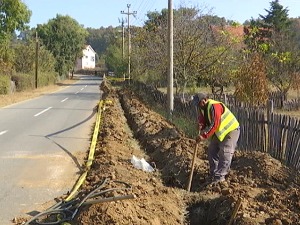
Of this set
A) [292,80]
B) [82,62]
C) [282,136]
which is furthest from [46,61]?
[82,62]

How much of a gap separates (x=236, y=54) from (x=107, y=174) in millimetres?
19148

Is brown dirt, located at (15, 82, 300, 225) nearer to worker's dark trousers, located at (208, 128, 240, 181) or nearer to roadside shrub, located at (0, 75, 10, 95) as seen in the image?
worker's dark trousers, located at (208, 128, 240, 181)

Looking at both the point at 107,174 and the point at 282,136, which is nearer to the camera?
the point at 107,174

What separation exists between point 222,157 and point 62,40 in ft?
228

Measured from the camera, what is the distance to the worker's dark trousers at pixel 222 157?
7793 mm

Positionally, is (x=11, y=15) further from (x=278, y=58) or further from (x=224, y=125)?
(x=224, y=125)

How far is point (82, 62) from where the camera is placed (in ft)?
451

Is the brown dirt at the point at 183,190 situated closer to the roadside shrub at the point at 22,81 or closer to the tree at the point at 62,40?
the roadside shrub at the point at 22,81

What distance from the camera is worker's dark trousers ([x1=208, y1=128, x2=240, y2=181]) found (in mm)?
7793

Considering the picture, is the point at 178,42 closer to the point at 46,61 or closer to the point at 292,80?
the point at 292,80

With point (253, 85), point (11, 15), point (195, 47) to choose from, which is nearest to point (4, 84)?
point (11, 15)

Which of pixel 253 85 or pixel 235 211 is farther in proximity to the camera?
pixel 253 85

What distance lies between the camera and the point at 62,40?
7412 cm

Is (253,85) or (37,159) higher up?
(253,85)
